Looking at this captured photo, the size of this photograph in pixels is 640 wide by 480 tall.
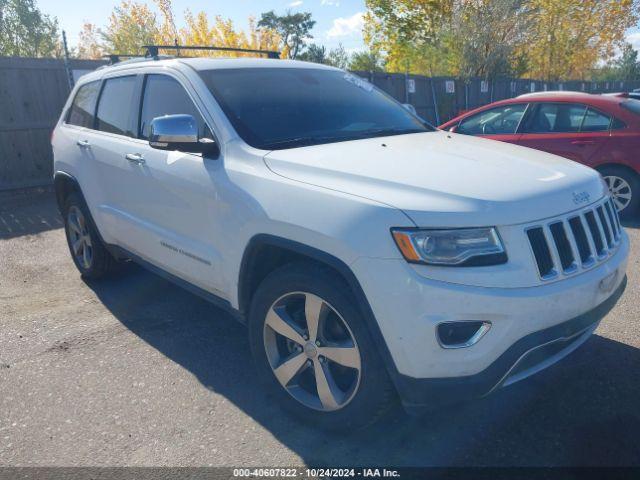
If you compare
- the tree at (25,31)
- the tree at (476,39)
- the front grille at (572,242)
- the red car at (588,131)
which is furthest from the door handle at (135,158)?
the tree at (25,31)

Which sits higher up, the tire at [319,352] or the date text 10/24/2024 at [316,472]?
the tire at [319,352]

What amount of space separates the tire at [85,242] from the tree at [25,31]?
1164 inches

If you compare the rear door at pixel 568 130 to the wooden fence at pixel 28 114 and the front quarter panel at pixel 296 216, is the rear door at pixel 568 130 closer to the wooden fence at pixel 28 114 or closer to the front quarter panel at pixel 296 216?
the front quarter panel at pixel 296 216

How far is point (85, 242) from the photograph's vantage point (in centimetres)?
481

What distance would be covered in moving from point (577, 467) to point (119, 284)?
Result: 3977 millimetres

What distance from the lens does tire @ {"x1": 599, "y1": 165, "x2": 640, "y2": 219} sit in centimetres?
Answer: 624

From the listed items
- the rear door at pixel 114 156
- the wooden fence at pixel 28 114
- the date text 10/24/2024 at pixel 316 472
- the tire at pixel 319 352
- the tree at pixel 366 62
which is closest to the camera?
the tire at pixel 319 352

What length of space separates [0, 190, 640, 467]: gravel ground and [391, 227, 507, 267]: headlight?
1010mm

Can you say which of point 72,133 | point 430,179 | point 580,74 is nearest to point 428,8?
point 580,74

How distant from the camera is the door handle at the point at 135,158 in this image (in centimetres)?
353

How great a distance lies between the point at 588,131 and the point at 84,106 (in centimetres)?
571

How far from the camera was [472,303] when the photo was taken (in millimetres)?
2035

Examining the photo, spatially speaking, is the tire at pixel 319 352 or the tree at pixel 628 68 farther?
the tree at pixel 628 68

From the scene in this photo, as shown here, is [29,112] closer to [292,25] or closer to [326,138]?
[326,138]
